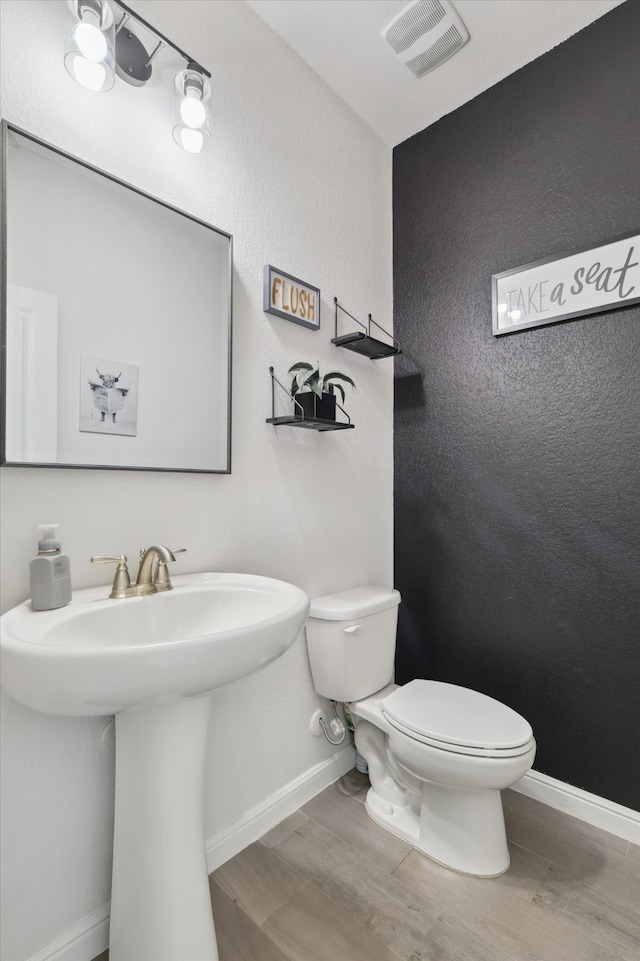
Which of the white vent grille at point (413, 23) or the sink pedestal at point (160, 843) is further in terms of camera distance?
the white vent grille at point (413, 23)

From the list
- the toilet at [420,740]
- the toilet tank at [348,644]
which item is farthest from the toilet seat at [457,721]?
the toilet tank at [348,644]

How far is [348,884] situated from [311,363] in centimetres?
159

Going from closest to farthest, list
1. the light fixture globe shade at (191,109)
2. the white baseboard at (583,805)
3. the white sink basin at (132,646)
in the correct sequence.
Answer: the white sink basin at (132,646)
the light fixture globe shade at (191,109)
the white baseboard at (583,805)

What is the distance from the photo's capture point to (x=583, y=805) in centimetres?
149

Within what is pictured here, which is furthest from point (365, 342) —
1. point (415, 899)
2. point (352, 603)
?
point (415, 899)

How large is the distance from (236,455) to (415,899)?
1.30 meters

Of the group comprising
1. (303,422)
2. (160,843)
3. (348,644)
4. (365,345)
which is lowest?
(160,843)

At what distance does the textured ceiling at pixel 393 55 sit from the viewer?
1460 mm

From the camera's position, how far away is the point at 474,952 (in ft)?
3.50

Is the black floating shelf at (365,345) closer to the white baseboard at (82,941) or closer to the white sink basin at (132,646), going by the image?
the white sink basin at (132,646)

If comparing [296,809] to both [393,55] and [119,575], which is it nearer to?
[119,575]

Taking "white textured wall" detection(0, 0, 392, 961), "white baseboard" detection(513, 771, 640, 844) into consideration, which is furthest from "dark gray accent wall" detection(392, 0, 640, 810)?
"white textured wall" detection(0, 0, 392, 961)

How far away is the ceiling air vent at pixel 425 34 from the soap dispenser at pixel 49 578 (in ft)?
6.22

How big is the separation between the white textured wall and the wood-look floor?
19cm
